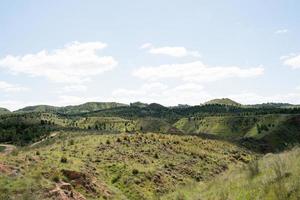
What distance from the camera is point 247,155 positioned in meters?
60.4

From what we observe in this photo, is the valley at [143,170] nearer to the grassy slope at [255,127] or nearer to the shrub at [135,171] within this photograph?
the shrub at [135,171]

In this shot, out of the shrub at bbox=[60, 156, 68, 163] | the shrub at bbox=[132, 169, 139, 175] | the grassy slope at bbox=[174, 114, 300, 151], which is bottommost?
the shrub at bbox=[132, 169, 139, 175]

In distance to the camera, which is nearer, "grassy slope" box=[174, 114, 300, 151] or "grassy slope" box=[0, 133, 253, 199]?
"grassy slope" box=[0, 133, 253, 199]

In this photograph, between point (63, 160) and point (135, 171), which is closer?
point (63, 160)

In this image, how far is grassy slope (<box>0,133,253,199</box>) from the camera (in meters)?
27.9

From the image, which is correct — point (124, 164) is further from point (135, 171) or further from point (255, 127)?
point (255, 127)

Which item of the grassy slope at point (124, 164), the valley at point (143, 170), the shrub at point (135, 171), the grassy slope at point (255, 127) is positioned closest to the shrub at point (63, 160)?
the valley at point (143, 170)

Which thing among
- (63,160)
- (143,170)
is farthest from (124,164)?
(63,160)

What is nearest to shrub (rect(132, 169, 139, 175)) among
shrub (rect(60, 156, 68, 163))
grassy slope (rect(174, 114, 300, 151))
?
shrub (rect(60, 156, 68, 163))

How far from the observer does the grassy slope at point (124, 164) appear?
27.9 meters

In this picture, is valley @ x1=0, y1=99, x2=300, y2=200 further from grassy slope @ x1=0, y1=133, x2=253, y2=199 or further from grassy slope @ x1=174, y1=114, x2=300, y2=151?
grassy slope @ x1=174, y1=114, x2=300, y2=151

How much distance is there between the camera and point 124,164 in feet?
130

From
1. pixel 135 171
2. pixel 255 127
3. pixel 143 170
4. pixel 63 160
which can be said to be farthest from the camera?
pixel 255 127

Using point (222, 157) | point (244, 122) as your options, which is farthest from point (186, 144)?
point (244, 122)
